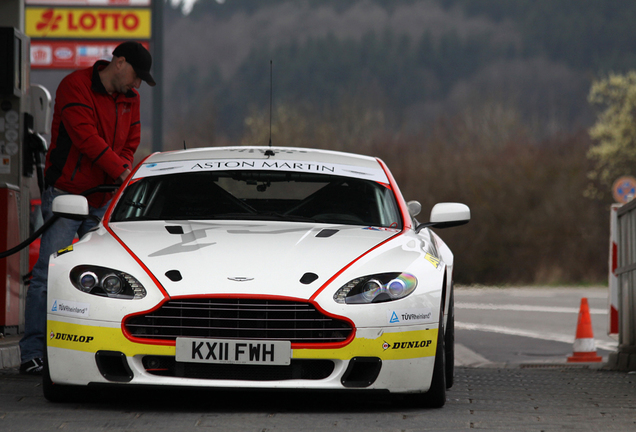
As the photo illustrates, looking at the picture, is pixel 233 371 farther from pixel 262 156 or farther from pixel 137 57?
pixel 137 57

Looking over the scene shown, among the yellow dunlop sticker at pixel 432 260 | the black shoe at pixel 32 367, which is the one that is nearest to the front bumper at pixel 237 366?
the yellow dunlop sticker at pixel 432 260

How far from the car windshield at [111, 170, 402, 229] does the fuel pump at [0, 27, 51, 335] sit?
2.37 metres

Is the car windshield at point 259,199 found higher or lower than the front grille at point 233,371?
higher

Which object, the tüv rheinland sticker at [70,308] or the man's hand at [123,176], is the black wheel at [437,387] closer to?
the tüv rheinland sticker at [70,308]

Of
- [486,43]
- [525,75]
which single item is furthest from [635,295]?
[486,43]

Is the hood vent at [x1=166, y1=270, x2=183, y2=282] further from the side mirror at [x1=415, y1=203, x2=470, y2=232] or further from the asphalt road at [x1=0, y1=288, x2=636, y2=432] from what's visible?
the side mirror at [x1=415, y1=203, x2=470, y2=232]

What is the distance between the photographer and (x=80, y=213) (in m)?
5.67

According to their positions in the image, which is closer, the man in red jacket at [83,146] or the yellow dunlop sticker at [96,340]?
the yellow dunlop sticker at [96,340]

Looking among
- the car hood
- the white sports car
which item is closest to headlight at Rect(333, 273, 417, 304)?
the white sports car

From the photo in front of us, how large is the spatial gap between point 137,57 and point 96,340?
8.17ft

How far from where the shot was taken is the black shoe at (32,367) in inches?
241

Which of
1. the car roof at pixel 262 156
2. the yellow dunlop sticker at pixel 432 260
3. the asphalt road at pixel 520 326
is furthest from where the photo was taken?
the asphalt road at pixel 520 326

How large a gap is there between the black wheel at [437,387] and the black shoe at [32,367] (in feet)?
8.24

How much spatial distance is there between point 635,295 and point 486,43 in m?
113
